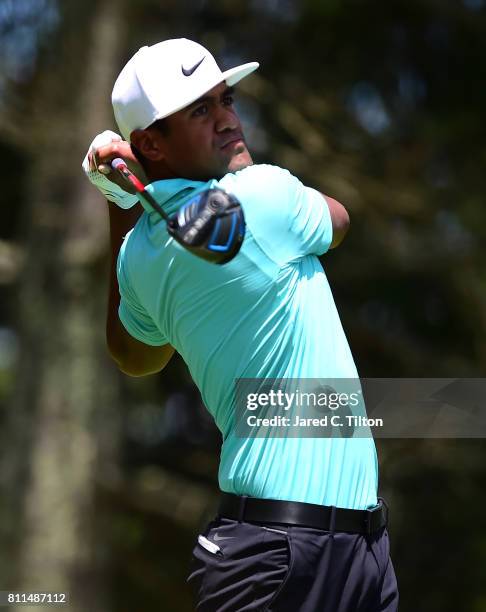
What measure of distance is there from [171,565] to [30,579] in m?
2.40

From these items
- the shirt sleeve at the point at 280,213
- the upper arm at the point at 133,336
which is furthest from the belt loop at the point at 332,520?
the upper arm at the point at 133,336

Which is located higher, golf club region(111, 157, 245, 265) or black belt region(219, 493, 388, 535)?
golf club region(111, 157, 245, 265)

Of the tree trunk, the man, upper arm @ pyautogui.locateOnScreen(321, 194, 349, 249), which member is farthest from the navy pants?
the tree trunk

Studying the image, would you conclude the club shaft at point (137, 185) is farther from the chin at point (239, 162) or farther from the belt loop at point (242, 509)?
the belt loop at point (242, 509)

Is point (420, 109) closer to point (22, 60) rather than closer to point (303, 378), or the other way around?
point (22, 60)

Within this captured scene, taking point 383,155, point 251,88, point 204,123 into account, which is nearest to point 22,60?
point 251,88

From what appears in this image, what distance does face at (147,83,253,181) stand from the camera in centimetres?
345

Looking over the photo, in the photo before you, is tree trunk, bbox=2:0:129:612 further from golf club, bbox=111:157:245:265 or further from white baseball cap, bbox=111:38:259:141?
golf club, bbox=111:157:245:265

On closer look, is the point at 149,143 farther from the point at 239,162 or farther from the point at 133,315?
the point at 133,315

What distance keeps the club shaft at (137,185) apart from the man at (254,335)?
0.06 m

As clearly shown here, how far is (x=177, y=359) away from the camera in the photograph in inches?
484

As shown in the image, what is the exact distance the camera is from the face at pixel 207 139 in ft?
11.3

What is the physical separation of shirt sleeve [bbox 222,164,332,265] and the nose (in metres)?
0.15

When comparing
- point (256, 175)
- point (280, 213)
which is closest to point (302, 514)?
point (280, 213)
